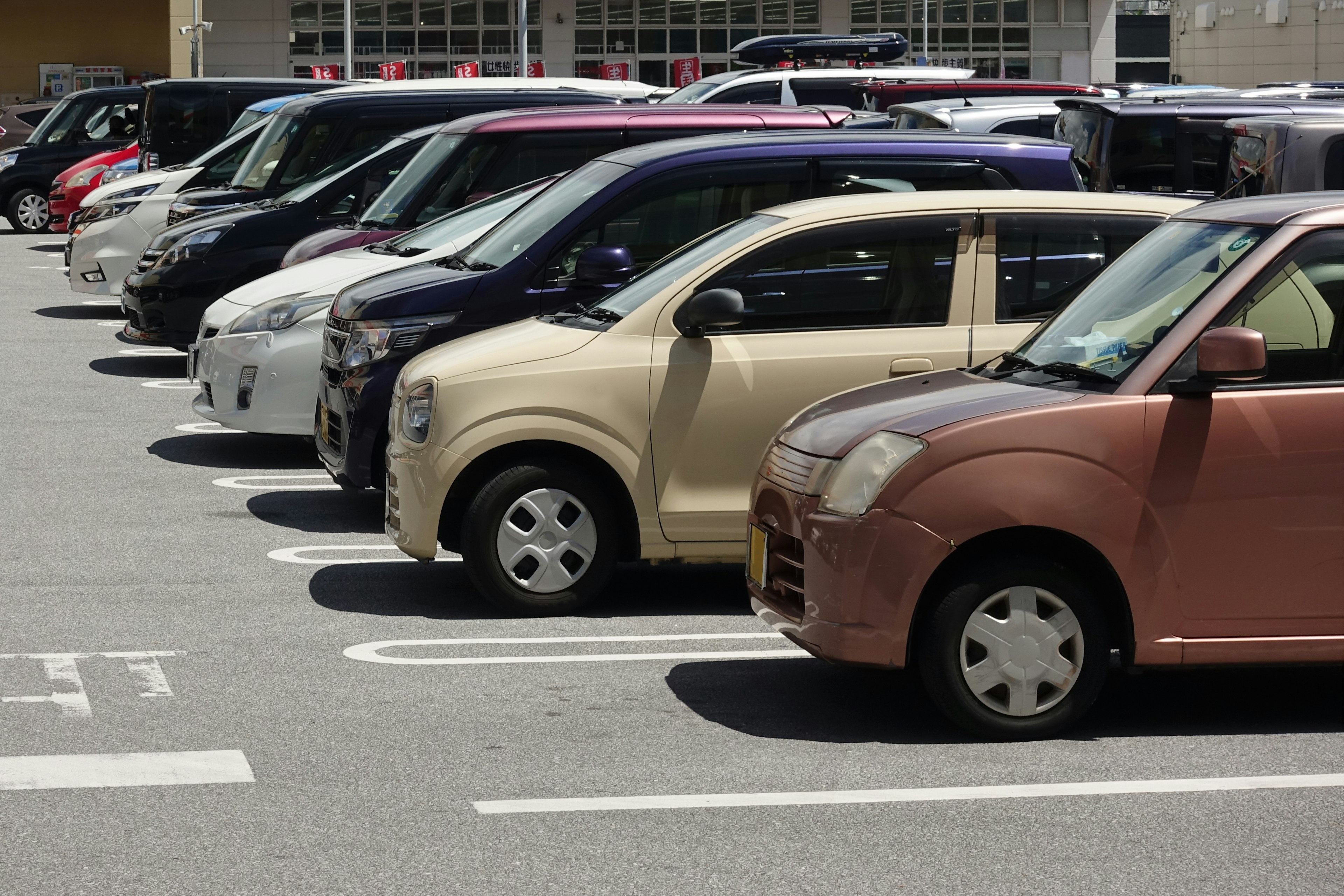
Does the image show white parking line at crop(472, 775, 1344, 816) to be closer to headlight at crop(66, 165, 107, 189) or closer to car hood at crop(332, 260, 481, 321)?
car hood at crop(332, 260, 481, 321)

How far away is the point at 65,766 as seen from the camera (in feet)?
17.0

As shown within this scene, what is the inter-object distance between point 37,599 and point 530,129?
4753 mm

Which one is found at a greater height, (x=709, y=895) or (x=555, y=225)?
(x=555, y=225)

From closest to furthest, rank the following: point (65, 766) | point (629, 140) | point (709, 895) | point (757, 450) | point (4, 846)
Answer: point (709, 895)
point (4, 846)
point (65, 766)
point (757, 450)
point (629, 140)

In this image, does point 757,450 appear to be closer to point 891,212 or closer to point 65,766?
point 891,212

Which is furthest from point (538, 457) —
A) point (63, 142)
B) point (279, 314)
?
point (63, 142)

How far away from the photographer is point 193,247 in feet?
43.9

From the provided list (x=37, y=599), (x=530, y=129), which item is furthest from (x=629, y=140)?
(x=37, y=599)

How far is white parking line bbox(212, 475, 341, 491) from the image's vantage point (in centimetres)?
993

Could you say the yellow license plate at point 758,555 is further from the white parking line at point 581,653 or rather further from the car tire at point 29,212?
the car tire at point 29,212

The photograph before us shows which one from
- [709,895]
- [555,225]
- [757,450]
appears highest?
[555,225]

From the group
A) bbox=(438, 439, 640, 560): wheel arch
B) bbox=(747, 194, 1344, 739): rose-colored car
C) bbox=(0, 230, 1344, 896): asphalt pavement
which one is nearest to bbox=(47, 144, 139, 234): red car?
bbox=(0, 230, 1344, 896): asphalt pavement

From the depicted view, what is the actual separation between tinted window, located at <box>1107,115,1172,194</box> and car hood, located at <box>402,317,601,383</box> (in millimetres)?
6568

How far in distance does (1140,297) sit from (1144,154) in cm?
723
